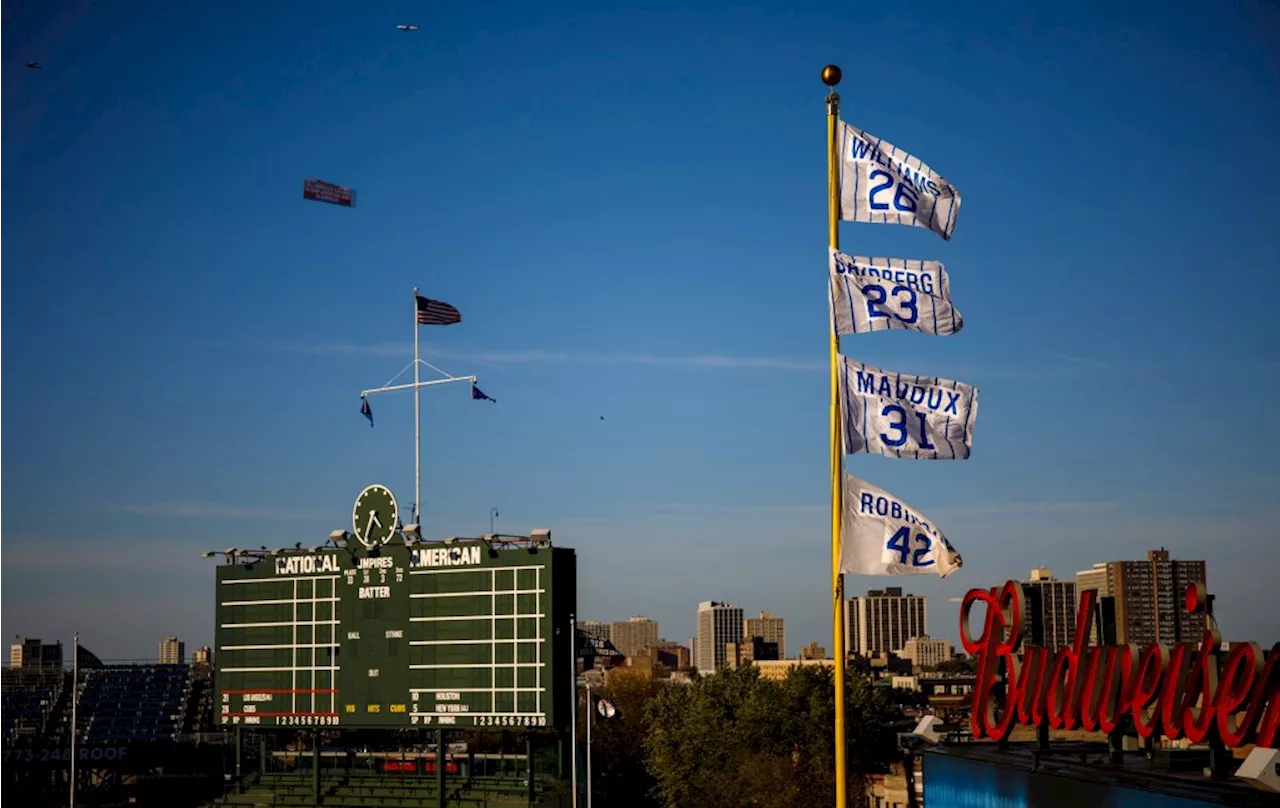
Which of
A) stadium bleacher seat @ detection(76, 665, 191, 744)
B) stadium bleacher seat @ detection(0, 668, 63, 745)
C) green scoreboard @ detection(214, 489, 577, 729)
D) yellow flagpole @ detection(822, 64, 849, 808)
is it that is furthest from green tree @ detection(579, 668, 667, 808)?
yellow flagpole @ detection(822, 64, 849, 808)

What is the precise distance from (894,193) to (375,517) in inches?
1656

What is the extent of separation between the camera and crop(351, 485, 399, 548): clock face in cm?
6244

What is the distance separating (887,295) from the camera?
23562mm

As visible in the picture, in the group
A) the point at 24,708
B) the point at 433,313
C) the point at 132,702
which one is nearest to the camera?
the point at 433,313

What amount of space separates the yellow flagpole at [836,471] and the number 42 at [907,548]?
0.79 m

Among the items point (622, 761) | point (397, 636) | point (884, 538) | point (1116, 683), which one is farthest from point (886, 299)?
point (622, 761)

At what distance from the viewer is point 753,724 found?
97188 millimetres

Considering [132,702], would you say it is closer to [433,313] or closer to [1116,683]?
[433,313]

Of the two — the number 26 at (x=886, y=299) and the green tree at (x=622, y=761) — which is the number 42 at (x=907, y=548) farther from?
the green tree at (x=622, y=761)

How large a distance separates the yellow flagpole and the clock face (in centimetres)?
4114

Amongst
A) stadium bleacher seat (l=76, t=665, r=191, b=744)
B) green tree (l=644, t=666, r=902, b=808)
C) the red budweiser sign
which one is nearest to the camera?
the red budweiser sign

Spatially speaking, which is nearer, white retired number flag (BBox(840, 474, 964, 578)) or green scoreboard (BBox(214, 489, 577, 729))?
white retired number flag (BBox(840, 474, 964, 578))

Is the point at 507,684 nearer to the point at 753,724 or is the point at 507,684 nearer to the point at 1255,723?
the point at 1255,723

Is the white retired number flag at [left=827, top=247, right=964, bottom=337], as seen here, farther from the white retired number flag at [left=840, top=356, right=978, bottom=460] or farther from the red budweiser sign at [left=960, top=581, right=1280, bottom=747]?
the red budweiser sign at [left=960, top=581, right=1280, bottom=747]
